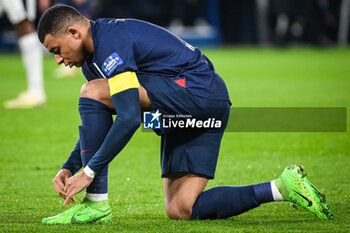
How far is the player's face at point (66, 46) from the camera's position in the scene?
310cm

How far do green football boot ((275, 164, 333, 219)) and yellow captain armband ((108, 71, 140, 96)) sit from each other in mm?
873

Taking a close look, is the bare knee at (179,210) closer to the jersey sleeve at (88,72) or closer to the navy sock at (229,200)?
the navy sock at (229,200)

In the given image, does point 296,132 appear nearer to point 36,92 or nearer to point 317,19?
point 36,92

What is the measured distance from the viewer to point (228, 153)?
546 centimetres

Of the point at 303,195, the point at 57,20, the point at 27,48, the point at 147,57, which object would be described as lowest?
the point at 27,48

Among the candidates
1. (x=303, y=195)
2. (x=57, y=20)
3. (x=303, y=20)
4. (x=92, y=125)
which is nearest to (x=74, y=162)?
(x=92, y=125)

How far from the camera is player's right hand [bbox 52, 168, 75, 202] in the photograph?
312 cm

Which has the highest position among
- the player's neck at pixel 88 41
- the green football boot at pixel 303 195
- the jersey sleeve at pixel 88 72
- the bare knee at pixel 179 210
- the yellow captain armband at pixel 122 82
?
the player's neck at pixel 88 41

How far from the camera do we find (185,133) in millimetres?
3391

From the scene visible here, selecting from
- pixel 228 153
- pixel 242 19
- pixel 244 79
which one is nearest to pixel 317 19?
pixel 242 19

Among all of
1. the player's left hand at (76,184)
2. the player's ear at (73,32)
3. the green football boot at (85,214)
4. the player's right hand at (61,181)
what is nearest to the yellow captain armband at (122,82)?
the player's ear at (73,32)

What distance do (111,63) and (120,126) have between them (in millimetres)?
302

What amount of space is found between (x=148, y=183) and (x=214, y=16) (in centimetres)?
1693

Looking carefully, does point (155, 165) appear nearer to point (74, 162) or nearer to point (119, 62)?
point (74, 162)
